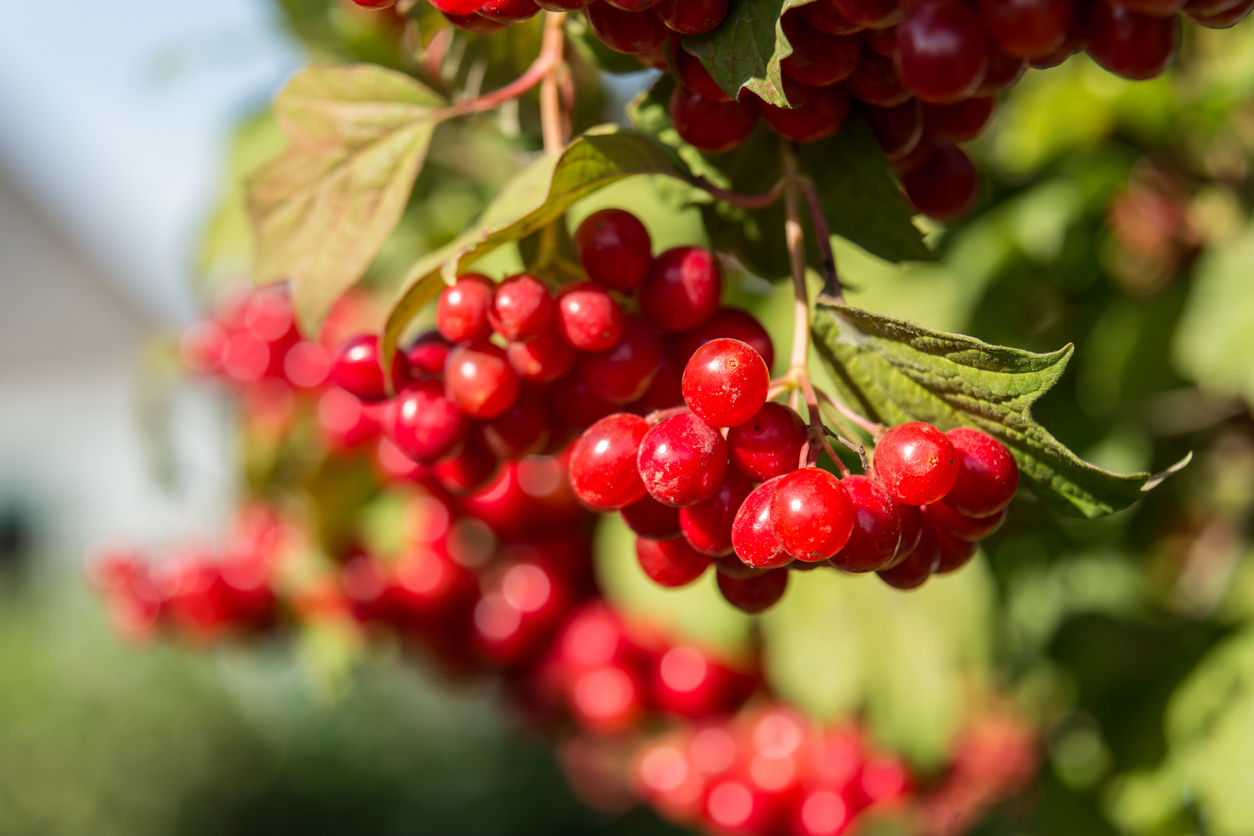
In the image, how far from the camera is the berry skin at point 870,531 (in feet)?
1.36

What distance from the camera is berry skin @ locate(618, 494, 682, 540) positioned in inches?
19.0

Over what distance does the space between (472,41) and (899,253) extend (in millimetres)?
302

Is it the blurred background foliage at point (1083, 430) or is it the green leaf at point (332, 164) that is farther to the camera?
the blurred background foliage at point (1083, 430)

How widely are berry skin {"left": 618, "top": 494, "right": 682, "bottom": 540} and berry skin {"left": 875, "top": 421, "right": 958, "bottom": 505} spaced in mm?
105

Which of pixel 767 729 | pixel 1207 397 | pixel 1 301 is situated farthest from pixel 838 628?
pixel 1 301

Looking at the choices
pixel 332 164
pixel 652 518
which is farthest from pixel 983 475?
pixel 332 164

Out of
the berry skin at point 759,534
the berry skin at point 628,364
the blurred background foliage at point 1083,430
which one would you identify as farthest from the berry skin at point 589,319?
the blurred background foliage at point 1083,430

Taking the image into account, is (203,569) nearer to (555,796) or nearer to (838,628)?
(838,628)

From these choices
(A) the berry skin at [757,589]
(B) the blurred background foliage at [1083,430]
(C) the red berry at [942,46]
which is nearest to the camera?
(C) the red berry at [942,46]

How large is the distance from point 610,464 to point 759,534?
79 millimetres

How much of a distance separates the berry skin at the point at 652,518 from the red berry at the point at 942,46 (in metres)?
0.22

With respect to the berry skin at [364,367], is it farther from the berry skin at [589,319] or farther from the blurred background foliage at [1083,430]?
the blurred background foliage at [1083,430]

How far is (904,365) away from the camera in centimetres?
45

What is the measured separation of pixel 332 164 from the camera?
1.96ft
